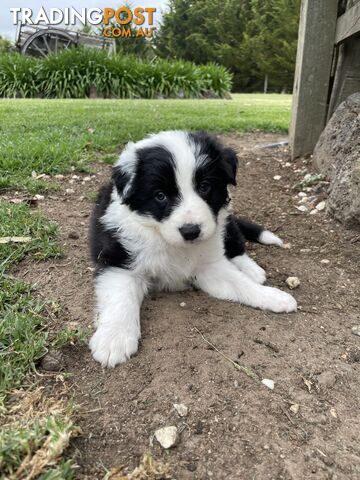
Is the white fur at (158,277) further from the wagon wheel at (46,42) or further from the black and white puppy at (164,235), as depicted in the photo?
the wagon wheel at (46,42)

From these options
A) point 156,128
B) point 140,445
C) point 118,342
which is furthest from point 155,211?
point 156,128

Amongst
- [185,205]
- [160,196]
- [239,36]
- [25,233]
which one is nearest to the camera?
[185,205]

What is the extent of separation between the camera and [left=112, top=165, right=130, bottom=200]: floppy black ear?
2.59 metres

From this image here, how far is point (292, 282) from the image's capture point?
2945 millimetres

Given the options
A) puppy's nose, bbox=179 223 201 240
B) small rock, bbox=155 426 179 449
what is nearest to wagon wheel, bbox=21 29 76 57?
puppy's nose, bbox=179 223 201 240

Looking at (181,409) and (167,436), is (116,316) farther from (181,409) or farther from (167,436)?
(167,436)

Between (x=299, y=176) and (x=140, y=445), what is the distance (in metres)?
3.68

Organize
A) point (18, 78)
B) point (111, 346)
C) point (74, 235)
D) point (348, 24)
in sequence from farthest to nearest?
point (18, 78), point (348, 24), point (74, 235), point (111, 346)

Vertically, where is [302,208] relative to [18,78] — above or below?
below

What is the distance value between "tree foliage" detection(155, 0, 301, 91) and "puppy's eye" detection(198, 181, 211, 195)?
124 feet

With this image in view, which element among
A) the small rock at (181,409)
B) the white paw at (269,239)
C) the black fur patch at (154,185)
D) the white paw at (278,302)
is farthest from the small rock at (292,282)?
the small rock at (181,409)

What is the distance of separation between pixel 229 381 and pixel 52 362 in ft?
2.56

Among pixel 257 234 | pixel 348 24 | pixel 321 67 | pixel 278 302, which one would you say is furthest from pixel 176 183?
pixel 321 67

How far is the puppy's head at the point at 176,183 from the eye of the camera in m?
2.38
